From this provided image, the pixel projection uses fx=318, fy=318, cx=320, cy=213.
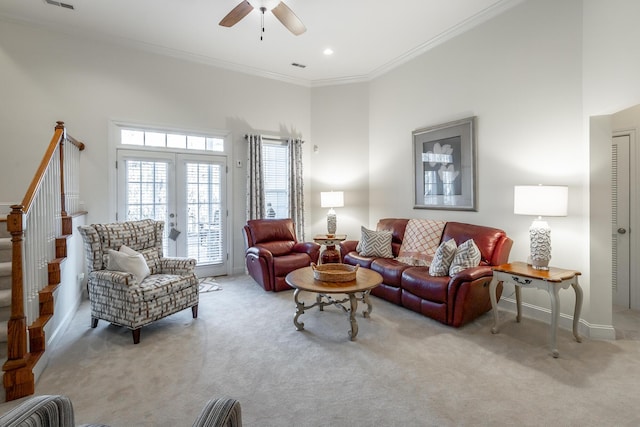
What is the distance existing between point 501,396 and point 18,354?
10.9 ft

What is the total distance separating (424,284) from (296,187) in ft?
10.6

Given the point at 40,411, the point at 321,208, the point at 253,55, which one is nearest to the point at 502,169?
the point at 321,208

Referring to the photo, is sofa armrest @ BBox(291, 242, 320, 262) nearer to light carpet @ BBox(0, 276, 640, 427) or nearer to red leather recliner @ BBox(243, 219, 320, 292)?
red leather recliner @ BBox(243, 219, 320, 292)

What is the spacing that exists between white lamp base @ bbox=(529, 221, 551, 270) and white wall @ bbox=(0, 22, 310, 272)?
434 centimetres

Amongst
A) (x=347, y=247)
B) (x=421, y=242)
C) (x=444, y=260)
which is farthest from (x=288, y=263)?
(x=444, y=260)

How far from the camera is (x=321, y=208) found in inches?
249

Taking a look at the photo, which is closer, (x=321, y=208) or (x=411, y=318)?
(x=411, y=318)

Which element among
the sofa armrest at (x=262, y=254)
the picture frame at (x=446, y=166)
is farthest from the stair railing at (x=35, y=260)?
the picture frame at (x=446, y=166)

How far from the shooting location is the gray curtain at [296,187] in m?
5.97

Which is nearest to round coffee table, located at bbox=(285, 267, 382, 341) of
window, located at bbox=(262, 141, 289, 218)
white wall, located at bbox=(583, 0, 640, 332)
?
white wall, located at bbox=(583, 0, 640, 332)

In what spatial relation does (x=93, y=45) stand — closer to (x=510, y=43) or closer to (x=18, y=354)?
(x=18, y=354)

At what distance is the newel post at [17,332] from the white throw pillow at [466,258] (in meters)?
3.63

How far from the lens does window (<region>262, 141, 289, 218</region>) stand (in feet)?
19.4

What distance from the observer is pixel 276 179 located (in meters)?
6.02
